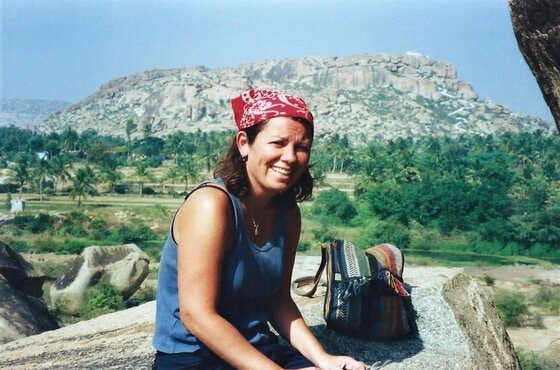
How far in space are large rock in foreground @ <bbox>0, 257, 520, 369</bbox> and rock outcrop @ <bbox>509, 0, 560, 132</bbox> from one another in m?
1.12

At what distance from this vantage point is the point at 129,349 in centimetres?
363

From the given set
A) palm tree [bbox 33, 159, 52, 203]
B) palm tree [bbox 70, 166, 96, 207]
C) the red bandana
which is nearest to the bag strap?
the red bandana

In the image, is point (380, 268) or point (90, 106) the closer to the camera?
point (380, 268)

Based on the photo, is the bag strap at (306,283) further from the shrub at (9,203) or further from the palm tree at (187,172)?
the palm tree at (187,172)

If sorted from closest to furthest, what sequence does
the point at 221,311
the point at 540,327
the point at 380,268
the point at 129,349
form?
the point at 221,311 → the point at 380,268 → the point at 129,349 → the point at 540,327

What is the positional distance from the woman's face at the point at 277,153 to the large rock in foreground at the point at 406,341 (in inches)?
43.6

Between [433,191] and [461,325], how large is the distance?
134 ft

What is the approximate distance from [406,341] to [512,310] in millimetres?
23619

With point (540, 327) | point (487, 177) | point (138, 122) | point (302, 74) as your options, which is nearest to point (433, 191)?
point (487, 177)

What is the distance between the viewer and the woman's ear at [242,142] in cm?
217

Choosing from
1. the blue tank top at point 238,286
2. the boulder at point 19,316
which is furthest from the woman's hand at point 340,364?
the boulder at point 19,316

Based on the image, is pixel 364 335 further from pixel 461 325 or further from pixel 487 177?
pixel 487 177

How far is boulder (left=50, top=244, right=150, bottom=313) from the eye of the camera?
19.0m

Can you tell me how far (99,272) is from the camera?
18.8m
